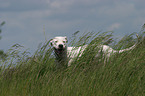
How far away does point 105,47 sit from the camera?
776cm

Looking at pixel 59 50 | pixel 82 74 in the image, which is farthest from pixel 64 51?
pixel 82 74

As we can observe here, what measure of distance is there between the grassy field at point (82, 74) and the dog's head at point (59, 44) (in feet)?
0.68

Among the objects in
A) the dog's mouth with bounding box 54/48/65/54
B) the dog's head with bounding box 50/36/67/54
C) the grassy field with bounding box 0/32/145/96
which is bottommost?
the grassy field with bounding box 0/32/145/96

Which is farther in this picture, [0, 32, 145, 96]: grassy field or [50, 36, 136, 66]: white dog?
[50, 36, 136, 66]: white dog

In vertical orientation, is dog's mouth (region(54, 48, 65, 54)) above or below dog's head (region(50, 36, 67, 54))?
below

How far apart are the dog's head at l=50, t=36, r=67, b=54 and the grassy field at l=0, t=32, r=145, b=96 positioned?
0.21m

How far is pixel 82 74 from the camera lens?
5742mm

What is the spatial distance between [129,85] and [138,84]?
0.20 meters

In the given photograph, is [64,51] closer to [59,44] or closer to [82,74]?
[59,44]

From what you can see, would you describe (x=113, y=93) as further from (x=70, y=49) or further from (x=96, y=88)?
(x=70, y=49)


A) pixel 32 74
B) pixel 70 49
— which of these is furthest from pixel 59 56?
pixel 32 74

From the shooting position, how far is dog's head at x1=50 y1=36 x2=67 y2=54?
259 inches

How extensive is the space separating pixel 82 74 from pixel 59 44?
4.07 feet

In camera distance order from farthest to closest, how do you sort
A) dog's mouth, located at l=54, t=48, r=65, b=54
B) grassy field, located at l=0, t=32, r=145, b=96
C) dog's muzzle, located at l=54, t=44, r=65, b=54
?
1. dog's mouth, located at l=54, t=48, r=65, b=54
2. dog's muzzle, located at l=54, t=44, r=65, b=54
3. grassy field, located at l=0, t=32, r=145, b=96
